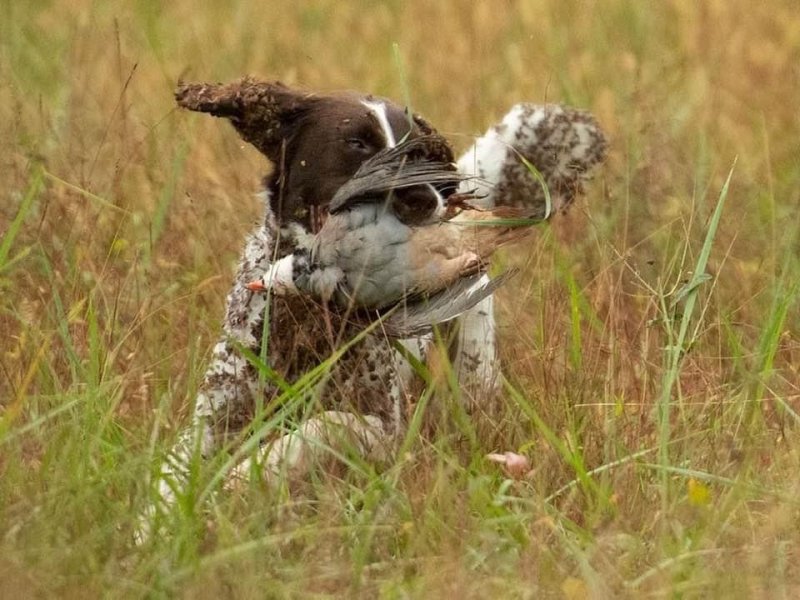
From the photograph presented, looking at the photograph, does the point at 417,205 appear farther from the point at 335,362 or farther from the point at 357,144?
the point at 357,144

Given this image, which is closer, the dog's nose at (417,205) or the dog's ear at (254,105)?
the dog's nose at (417,205)

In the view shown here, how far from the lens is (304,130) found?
4645 millimetres

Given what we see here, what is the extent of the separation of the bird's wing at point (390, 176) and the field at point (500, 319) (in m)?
0.40

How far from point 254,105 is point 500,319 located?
1.01 meters

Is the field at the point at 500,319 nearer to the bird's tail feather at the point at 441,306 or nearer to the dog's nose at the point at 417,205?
the bird's tail feather at the point at 441,306

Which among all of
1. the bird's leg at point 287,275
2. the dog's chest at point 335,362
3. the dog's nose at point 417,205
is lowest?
the dog's chest at point 335,362

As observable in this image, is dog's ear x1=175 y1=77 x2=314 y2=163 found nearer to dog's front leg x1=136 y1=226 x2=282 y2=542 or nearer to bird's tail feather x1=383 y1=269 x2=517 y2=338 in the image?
dog's front leg x1=136 y1=226 x2=282 y2=542

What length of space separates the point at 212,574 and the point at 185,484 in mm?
479

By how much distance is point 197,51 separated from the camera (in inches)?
285

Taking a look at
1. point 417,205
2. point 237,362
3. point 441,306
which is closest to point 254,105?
point 237,362

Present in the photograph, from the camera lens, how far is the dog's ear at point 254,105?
14.4 ft

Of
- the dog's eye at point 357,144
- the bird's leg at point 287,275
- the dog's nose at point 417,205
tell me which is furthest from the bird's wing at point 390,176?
the dog's eye at point 357,144

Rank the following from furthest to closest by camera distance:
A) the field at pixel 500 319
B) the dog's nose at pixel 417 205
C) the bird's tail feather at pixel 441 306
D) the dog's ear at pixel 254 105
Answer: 1. the dog's ear at pixel 254 105
2. the dog's nose at pixel 417 205
3. the bird's tail feather at pixel 441 306
4. the field at pixel 500 319

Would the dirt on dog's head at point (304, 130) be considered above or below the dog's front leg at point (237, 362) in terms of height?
above
